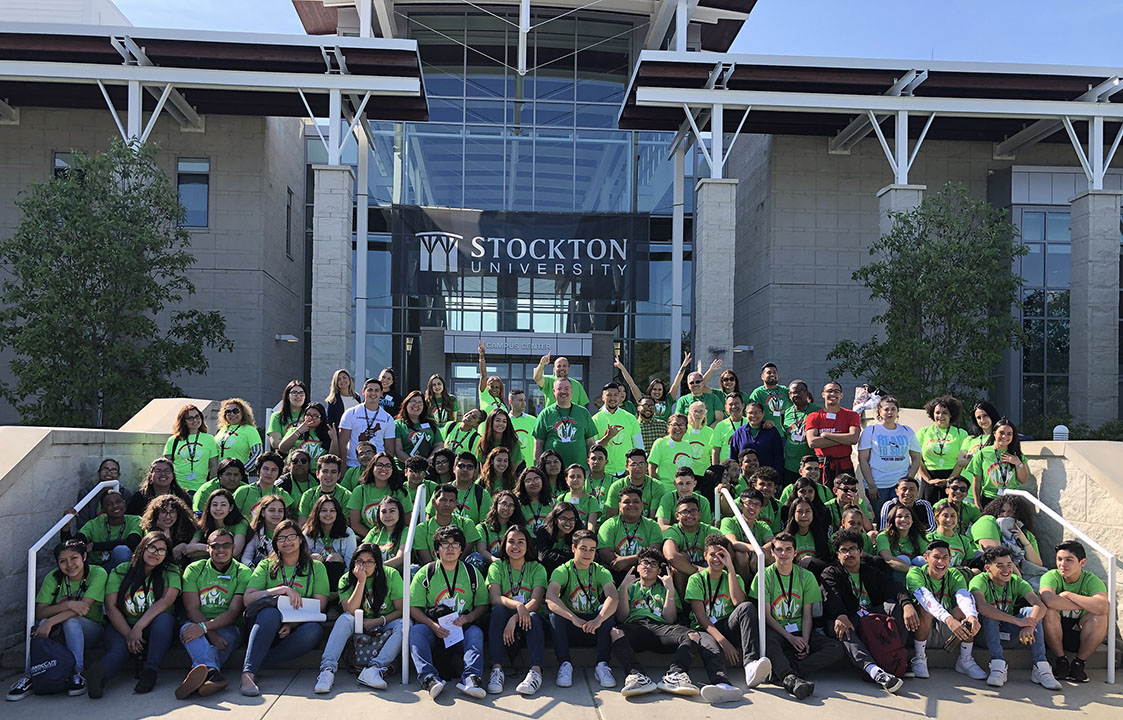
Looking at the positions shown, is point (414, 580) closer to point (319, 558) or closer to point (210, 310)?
point (319, 558)

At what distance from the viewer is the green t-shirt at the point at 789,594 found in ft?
21.9

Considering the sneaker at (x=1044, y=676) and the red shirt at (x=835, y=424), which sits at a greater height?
the red shirt at (x=835, y=424)

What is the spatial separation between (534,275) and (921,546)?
11637 millimetres

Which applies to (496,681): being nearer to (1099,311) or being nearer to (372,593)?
(372,593)

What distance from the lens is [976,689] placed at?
6.36 m

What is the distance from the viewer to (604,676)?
6.37m

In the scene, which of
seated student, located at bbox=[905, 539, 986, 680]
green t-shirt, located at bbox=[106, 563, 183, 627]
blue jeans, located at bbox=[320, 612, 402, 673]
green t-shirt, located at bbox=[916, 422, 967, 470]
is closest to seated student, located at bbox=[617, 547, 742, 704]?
seated student, located at bbox=[905, 539, 986, 680]

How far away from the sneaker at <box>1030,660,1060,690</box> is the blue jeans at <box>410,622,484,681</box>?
411cm

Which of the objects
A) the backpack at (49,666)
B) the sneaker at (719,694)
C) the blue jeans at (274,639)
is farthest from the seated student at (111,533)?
the sneaker at (719,694)

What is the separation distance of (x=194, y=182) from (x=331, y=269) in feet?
16.9

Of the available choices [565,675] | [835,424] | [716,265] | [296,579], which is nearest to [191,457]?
[296,579]

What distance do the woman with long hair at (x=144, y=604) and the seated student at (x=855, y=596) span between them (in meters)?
4.95

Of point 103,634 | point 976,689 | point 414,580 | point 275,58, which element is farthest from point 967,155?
point 103,634

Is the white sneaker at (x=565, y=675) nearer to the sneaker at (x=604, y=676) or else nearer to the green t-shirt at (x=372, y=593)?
Answer: the sneaker at (x=604, y=676)
